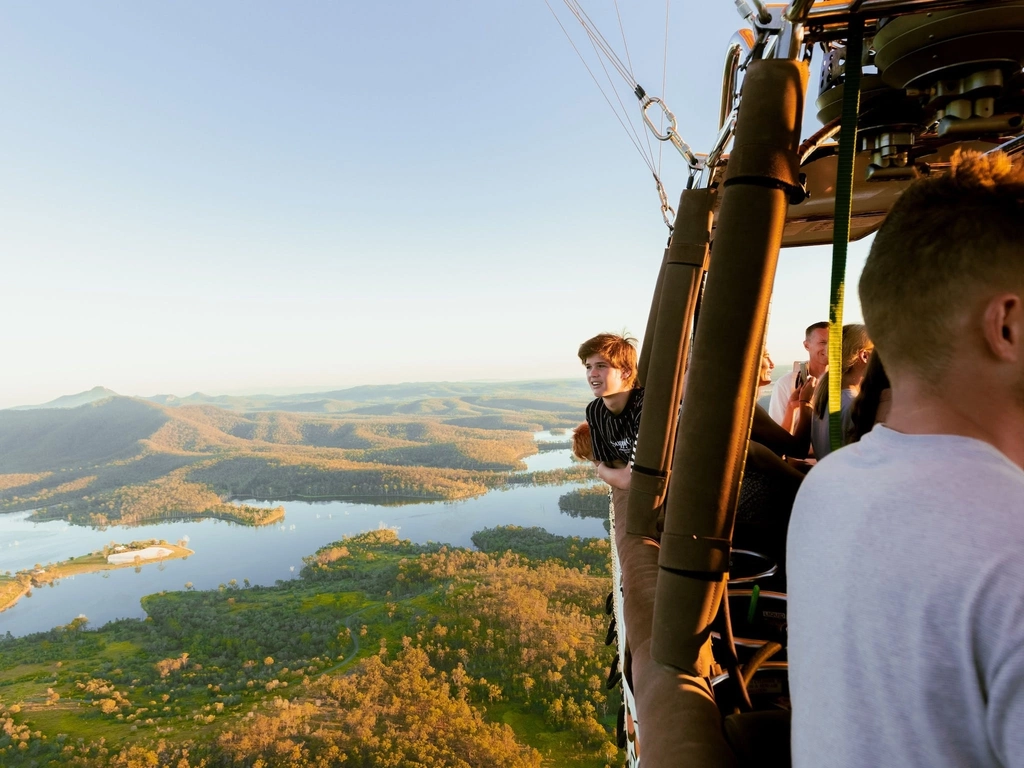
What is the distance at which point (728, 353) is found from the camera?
93 centimetres

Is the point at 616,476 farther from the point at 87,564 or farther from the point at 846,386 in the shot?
the point at 87,564

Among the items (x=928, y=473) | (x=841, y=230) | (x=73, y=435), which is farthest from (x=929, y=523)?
(x=73, y=435)

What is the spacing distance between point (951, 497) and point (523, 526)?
55.9 metres

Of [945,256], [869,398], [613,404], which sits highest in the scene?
[945,256]

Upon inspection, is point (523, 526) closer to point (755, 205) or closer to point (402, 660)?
point (402, 660)

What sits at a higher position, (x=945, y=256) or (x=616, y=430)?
(x=945, y=256)

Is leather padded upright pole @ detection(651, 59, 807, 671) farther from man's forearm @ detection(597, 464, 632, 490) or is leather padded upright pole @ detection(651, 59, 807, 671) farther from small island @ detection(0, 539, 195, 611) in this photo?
small island @ detection(0, 539, 195, 611)

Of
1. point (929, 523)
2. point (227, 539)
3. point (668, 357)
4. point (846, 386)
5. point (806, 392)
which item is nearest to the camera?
point (929, 523)

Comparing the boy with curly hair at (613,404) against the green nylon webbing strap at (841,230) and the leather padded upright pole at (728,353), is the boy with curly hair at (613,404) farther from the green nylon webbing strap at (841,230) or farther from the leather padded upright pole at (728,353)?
the green nylon webbing strap at (841,230)

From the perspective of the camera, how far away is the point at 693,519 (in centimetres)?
96

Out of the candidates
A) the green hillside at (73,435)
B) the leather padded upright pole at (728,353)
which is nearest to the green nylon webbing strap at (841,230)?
the leather padded upright pole at (728,353)

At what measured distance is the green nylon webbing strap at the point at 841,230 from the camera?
78cm

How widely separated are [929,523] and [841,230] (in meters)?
0.50

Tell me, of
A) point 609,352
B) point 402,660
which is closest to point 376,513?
point 402,660
